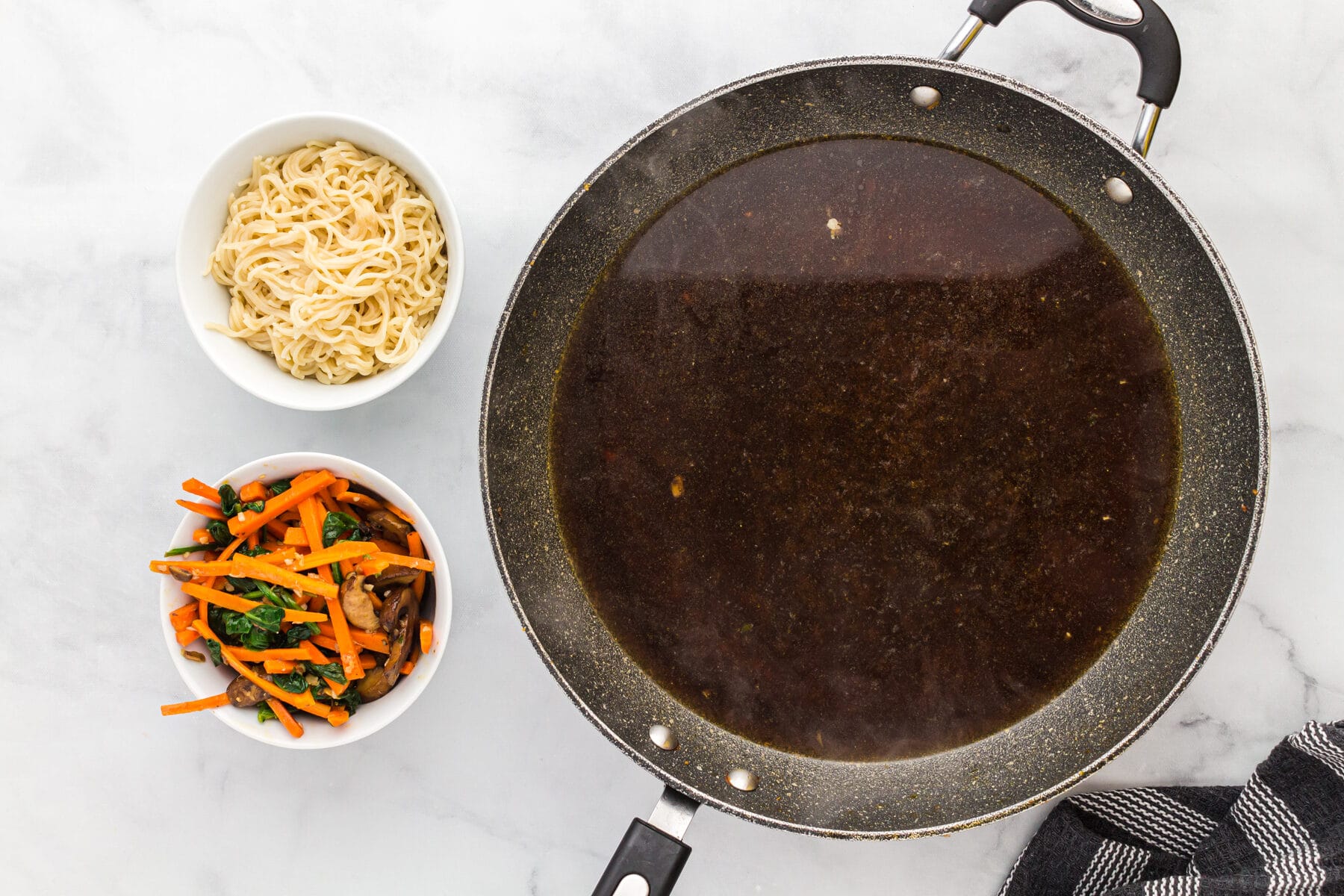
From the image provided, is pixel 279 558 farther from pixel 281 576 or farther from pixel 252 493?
pixel 252 493

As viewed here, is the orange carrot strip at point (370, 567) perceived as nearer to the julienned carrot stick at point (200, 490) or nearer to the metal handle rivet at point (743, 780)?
the julienned carrot stick at point (200, 490)

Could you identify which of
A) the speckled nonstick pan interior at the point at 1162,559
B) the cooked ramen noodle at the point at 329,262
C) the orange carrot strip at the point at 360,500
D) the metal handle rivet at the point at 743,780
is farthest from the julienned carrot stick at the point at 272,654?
the metal handle rivet at the point at 743,780

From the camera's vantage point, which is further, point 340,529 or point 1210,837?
point 1210,837

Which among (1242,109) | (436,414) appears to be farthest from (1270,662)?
(436,414)

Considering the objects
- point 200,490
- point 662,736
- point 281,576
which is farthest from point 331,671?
point 662,736

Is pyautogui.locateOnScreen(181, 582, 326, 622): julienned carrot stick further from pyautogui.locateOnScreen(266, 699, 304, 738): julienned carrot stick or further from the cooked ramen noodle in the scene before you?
the cooked ramen noodle

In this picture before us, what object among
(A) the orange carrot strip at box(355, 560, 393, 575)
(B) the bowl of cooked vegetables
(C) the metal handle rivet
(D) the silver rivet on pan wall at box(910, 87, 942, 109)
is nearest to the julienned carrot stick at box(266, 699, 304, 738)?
(B) the bowl of cooked vegetables

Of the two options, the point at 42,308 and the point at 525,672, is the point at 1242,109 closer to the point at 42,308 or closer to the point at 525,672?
the point at 525,672
